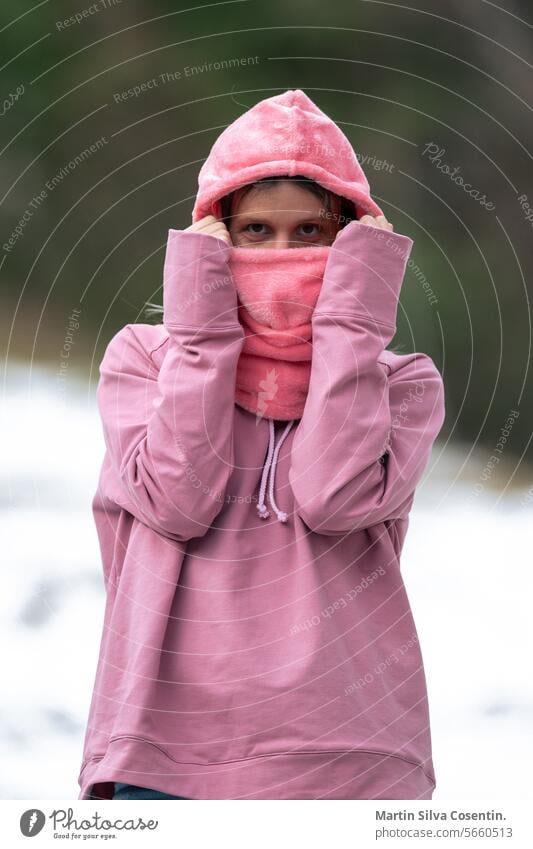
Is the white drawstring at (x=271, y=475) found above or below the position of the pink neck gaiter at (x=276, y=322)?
below

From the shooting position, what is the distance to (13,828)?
1.06 metres

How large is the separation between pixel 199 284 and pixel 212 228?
0.07m

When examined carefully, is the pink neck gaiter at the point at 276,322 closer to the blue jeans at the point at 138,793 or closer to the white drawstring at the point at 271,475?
the white drawstring at the point at 271,475

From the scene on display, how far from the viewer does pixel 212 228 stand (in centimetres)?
110

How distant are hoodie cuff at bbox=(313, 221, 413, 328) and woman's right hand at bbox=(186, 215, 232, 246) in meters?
0.10

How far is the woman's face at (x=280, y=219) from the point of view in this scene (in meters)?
1.09

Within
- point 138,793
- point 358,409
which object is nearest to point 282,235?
point 358,409

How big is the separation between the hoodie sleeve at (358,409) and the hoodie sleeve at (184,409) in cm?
7

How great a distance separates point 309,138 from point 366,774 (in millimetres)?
576

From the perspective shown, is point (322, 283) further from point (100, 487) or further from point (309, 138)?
point (100, 487)

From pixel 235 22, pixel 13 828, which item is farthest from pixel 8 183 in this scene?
pixel 13 828

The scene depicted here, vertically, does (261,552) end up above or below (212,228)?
below

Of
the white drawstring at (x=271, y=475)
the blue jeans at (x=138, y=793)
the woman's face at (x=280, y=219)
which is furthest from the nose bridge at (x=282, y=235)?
the blue jeans at (x=138, y=793)

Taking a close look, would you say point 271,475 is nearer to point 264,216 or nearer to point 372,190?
point 264,216
